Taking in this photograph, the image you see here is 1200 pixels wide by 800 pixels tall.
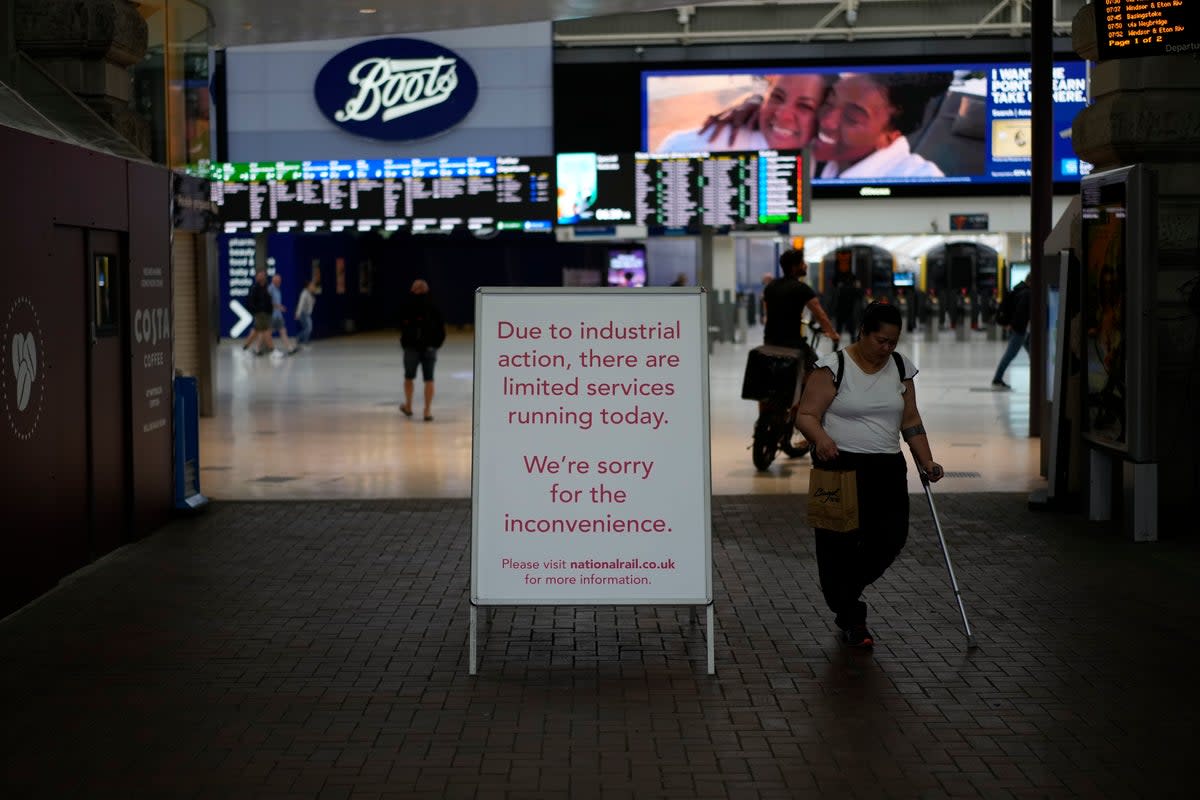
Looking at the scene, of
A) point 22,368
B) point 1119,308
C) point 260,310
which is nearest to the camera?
point 22,368

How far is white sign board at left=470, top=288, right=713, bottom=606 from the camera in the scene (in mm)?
7027

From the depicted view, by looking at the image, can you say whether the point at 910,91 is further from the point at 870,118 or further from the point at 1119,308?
the point at 1119,308

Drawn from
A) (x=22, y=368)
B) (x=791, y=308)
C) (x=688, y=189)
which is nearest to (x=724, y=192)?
(x=688, y=189)

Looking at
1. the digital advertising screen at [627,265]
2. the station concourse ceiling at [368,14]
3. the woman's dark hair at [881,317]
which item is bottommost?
the woman's dark hair at [881,317]

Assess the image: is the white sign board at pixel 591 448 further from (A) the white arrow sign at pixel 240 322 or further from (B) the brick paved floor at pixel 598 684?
(A) the white arrow sign at pixel 240 322

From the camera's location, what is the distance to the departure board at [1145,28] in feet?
33.3

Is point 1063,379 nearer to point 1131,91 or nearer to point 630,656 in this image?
point 1131,91

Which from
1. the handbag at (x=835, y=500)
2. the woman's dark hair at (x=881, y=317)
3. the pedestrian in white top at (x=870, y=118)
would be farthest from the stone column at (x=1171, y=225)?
the pedestrian in white top at (x=870, y=118)

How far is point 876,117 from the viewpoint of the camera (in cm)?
3816

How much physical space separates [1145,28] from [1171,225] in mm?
1279

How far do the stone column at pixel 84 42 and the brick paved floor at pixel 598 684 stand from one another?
13.3 feet

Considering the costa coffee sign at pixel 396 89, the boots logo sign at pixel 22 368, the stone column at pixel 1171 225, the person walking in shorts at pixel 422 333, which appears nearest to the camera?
the boots logo sign at pixel 22 368

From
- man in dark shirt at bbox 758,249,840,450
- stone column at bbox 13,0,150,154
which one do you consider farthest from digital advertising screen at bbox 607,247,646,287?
stone column at bbox 13,0,150,154

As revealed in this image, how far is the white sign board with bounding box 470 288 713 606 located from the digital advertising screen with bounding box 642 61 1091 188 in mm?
31204
